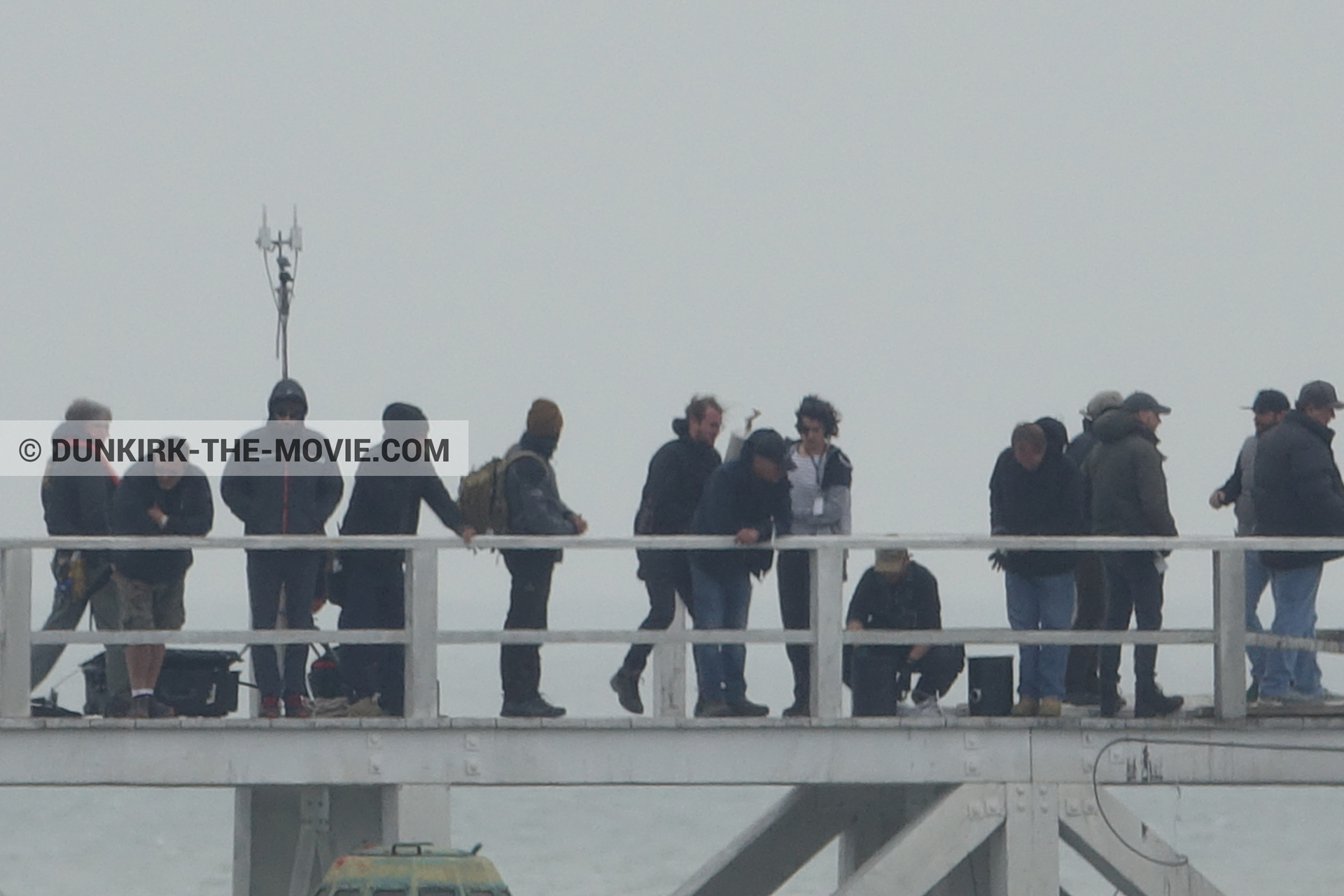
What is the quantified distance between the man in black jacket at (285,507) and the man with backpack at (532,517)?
72cm

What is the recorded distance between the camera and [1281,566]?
13695 millimetres

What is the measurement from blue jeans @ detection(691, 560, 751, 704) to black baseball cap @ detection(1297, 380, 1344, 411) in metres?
2.94

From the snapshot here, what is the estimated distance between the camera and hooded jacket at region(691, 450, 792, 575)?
1311 cm

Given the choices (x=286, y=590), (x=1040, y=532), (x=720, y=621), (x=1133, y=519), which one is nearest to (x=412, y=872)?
(x=286, y=590)

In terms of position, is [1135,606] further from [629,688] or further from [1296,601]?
[629,688]

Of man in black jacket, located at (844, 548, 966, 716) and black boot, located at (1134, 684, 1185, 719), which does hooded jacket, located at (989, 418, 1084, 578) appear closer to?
man in black jacket, located at (844, 548, 966, 716)

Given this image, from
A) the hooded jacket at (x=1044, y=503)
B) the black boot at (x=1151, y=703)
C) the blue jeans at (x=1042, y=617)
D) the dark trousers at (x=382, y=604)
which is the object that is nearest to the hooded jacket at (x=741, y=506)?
the hooded jacket at (x=1044, y=503)

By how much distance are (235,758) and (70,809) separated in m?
72.0

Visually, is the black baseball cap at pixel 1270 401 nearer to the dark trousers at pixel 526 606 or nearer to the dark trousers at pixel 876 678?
the dark trousers at pixel 876 678

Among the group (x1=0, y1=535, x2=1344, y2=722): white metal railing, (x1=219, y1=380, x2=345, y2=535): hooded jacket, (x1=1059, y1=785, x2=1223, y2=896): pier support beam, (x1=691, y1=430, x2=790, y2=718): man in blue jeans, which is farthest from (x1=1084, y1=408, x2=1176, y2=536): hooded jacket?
(x1=219, y1=380, x2=345, y2=535): hooded jacket

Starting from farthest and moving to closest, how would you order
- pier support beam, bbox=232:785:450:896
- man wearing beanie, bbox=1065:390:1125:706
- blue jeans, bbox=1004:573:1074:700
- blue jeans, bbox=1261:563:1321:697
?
pier support beam, bbox=232:785:450:896 < man wearing beanie, bbox=1065:390:1125:706 < blue jeans, bbox=1261:563:1321:697 < blue jeans, bbox=1004:573:1074:700

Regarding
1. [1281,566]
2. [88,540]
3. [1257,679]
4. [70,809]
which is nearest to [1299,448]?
[1281,566]

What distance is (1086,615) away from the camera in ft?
47.0

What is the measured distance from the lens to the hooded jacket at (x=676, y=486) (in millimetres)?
13586
